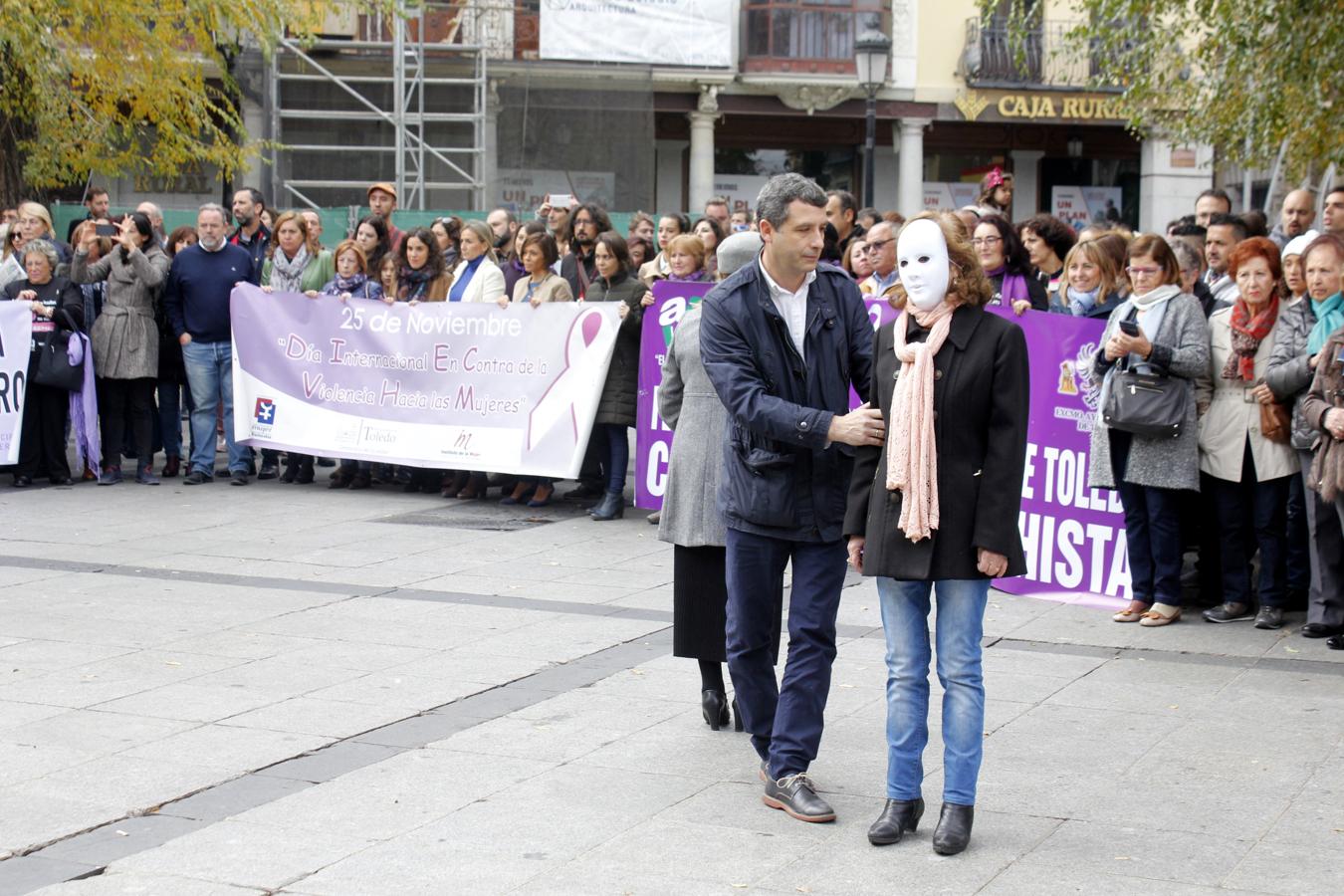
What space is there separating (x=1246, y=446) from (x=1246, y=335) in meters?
0.54

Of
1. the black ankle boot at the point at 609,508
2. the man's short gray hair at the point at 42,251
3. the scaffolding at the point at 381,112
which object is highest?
the scaffolding at the point at 381,112

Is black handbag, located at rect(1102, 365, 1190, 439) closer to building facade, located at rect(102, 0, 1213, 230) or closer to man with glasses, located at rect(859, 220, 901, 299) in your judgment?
man with glasses, located at rect(859, 220, 901, 299)

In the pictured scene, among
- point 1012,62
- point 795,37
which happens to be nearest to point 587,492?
point 795,37

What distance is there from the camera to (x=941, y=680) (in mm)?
5059

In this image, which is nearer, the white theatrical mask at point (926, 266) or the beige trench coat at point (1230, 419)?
the white theatrical mask at point (926, 266)

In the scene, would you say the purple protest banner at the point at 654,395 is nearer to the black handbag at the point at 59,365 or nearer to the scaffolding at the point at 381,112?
the black handbag at the point at 59,365

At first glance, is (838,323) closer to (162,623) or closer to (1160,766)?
(1160,766)

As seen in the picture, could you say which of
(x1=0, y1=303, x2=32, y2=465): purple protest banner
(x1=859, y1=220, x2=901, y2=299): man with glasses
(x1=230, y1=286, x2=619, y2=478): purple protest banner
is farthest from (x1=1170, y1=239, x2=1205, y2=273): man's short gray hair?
(x1=0, y1=303, x2=32, y2=465): purple protest banner

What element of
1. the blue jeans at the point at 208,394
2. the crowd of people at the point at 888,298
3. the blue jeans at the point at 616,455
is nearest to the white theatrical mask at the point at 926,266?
the crowd of people at the point at 888,298

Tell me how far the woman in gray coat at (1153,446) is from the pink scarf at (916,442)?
3.45 m

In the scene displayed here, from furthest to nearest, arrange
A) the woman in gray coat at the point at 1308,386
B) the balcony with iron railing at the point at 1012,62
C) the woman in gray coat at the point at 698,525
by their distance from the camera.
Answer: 1. the balcony with iron railing at the point at 1012,62
2. the woman in gray coat at the point at 1308,386
3. the woman in gray coat at the point at 698,525

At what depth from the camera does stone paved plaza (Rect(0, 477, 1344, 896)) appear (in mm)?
4832

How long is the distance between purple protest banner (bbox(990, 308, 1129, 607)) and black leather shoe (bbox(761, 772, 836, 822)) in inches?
152

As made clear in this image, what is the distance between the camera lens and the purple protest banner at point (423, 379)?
38.8 feet
